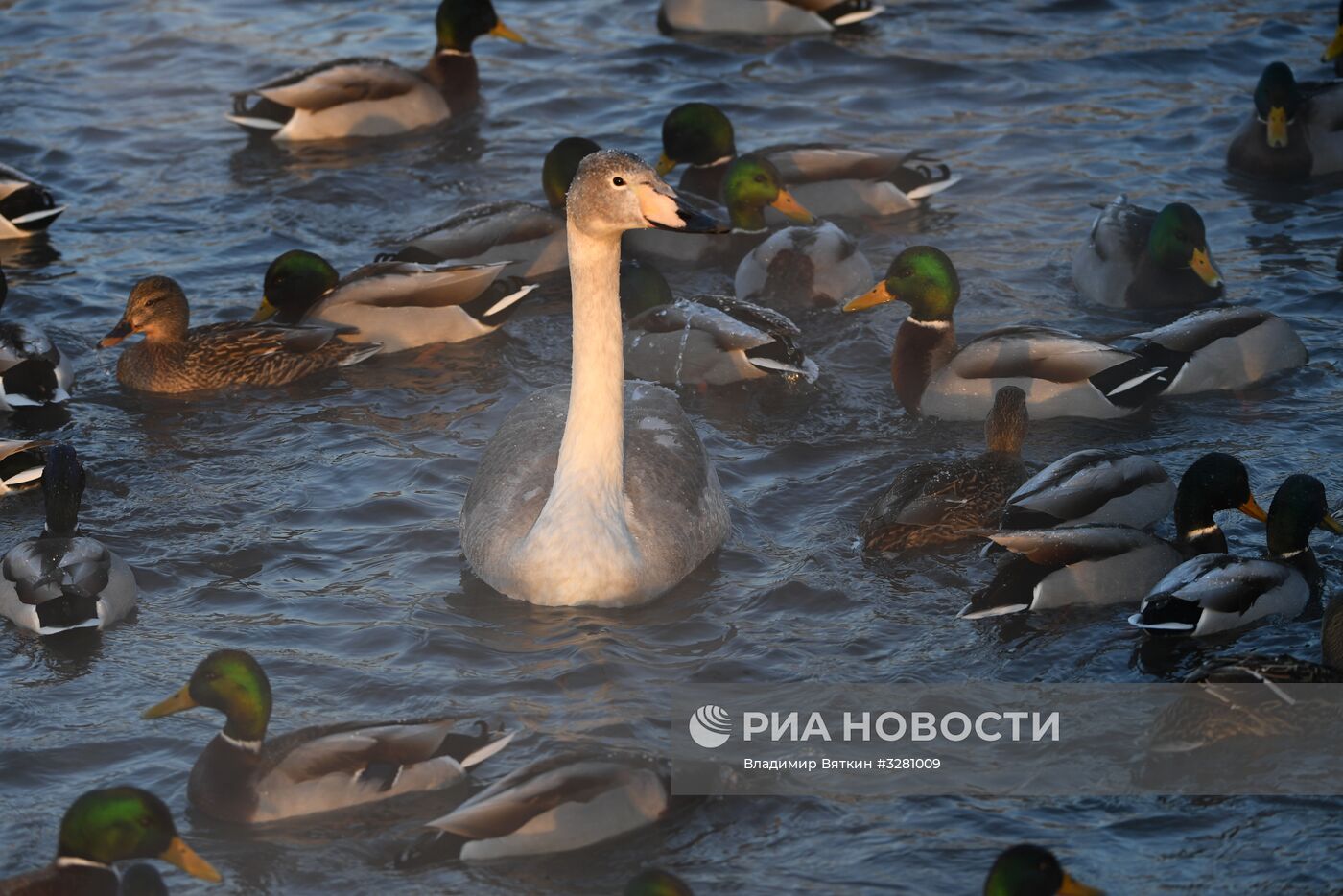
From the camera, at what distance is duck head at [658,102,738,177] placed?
43.7 ft

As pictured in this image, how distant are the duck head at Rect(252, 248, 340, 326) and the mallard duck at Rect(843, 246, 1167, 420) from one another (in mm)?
3507

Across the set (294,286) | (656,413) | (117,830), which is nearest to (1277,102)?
(656,413)

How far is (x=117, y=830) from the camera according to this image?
19.6 ft

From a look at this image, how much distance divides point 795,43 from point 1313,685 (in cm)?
1087

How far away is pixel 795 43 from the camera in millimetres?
16781

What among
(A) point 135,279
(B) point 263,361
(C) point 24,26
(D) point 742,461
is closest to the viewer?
(D) point 742,461

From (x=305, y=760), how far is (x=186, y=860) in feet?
2.14

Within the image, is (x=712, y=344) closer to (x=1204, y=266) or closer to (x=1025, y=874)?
(x=1204, y=266)

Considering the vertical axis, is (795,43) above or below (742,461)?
above

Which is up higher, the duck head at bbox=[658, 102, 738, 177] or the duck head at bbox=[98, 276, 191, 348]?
the duck head at bbox=[658, 102, 738, 177]

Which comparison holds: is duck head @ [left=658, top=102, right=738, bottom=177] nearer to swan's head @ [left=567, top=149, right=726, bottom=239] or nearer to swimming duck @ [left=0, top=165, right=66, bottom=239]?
swimming duck @ [left=0, top=165, right=66, bottom=239]

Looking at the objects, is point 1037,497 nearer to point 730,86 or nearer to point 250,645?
point 250,645

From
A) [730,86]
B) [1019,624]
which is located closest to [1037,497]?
[1019,624]

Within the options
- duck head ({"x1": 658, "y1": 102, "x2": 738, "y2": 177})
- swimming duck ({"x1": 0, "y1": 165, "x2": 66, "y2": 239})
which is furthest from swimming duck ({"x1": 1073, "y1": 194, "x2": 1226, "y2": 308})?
swimming duck ({"x1": 0, "y1": 165, "x2": 66, "y2": 239})
